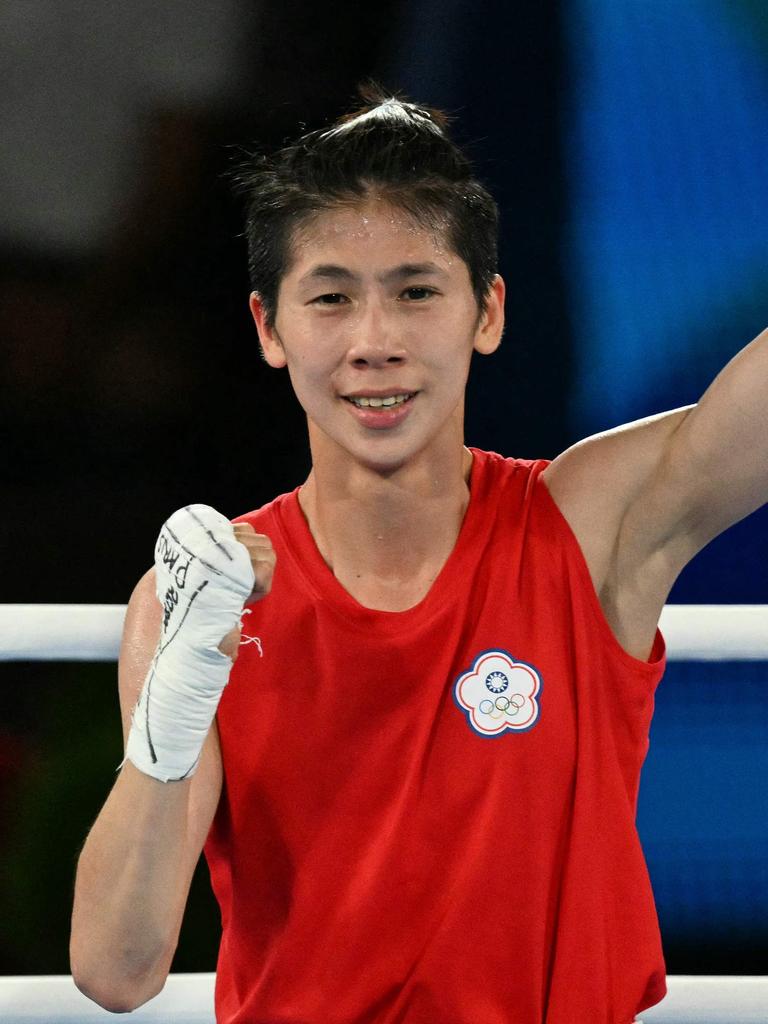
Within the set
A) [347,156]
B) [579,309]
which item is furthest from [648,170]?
[347,156]

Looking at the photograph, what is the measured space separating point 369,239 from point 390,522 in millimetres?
267

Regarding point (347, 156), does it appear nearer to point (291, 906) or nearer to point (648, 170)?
point (291, 906)

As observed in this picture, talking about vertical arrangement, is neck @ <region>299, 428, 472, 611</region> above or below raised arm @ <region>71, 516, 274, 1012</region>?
above

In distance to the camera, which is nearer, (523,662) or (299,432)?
(523,662)

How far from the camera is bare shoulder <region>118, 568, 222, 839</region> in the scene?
1206 millimetres

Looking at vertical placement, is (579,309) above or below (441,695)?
above

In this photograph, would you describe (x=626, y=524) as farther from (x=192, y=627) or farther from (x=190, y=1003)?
(x=190, y=1003)

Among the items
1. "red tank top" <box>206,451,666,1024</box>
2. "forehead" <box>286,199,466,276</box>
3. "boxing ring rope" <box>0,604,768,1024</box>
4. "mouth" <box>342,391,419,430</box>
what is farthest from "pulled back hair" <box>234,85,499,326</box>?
"boxing ring rope" <box>0,604,768,1024</box>

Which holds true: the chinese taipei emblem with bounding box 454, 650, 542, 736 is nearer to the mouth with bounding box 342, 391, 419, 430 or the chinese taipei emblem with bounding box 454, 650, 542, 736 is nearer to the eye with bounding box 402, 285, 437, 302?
the mouth with bounding box 342, 391, 419, 430

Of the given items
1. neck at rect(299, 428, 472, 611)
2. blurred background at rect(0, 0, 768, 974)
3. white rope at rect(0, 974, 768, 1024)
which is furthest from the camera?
blurred background at rect(0, 0, 768, 974)

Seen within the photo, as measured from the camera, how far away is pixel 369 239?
121 centimetres

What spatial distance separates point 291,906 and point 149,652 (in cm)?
26

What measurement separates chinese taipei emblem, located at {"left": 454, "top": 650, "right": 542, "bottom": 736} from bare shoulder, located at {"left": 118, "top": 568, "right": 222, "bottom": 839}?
0.77 feet

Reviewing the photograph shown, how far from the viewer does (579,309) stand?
221cm
